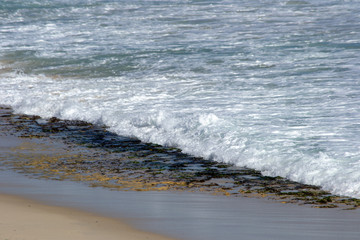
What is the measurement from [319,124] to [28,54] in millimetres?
11467

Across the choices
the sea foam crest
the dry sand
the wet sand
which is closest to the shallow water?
the wet sand

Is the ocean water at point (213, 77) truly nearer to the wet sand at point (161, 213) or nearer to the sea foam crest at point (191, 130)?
the sea foam crest at point (191, 130)

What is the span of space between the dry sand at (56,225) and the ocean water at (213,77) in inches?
95.0

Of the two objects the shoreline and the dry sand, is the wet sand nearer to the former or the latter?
the dry sand

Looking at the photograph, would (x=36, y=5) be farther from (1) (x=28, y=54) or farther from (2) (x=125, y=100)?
(2) (x=125, y=100)

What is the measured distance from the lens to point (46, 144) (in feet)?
29.7

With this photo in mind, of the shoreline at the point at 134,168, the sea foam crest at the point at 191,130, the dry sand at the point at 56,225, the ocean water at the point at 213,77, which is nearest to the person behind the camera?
the dry sand at the point at 56,225

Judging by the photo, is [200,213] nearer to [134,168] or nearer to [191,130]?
[134,168]

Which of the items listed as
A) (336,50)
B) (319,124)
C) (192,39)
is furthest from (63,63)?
(319,124)

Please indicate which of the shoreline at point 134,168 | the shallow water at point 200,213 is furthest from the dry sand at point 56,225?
the shoreline at point 134,168

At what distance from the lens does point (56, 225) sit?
5.20 metres

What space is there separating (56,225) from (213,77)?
8832 mm

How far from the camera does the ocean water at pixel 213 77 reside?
8273 millimetres

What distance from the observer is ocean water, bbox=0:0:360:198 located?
27.1 ft
